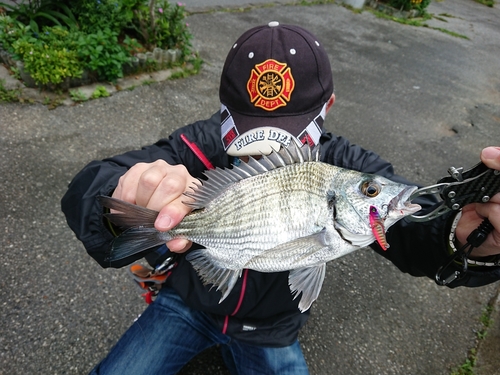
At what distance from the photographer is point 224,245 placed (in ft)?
4.15

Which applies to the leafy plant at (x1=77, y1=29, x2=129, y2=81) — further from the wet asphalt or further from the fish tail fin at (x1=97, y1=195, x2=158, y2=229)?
the fish tail fin at (x1=97, y1=195, x2=158, y2=229)

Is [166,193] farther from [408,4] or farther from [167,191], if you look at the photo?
[408,4]

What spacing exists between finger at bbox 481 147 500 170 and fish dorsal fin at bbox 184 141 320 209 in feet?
1.69

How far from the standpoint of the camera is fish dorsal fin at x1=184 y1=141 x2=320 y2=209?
48.0 inches

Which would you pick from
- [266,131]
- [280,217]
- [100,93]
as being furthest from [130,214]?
[100,93]

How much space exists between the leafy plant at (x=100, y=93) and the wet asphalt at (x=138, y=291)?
0.26 ft

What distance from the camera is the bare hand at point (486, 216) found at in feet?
3.69

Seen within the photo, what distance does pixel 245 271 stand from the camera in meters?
1.88

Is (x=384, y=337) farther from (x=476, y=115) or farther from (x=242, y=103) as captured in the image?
(x=476, y=115)

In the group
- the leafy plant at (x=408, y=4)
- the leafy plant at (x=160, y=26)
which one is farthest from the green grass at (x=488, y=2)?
the leafy plant at (x=160, y=26)

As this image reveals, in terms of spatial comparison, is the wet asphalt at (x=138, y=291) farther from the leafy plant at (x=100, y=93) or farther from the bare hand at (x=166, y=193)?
the bare hand at (x=166, y=193)

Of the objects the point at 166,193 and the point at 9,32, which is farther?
the point at 9,32

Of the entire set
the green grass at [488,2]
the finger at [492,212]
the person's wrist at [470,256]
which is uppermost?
the finger at [492,212]

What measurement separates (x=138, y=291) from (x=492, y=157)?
2.17m
